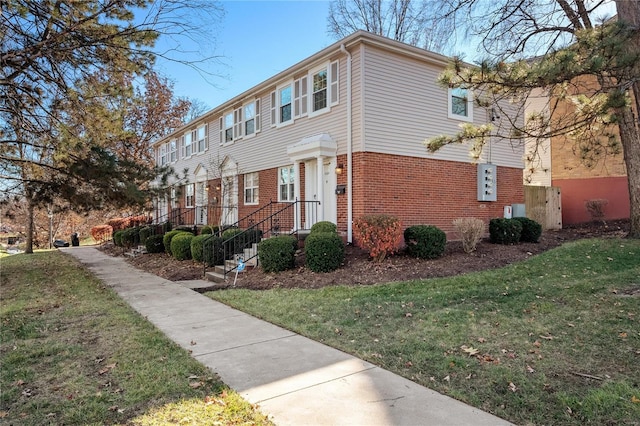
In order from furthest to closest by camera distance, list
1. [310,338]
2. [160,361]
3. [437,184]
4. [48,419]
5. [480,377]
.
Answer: [437,184], [310,338], [160,361], [480,377], [48,419]

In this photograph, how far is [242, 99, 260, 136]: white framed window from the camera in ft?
49.1

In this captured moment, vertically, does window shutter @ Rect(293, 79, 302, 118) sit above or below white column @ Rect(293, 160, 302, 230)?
above

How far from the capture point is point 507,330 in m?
4.90

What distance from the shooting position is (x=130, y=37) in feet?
25.4

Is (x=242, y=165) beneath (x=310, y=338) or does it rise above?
above

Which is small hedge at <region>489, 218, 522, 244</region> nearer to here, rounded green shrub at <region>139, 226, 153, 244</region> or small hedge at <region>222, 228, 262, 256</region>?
small hedge at <region>222, 228, 262, 256</region>

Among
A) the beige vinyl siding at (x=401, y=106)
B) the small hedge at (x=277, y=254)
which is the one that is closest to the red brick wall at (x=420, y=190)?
the beige vinyl siding at (x=401, y=106)

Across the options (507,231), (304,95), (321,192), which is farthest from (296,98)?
(507,231)

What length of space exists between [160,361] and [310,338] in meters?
1.75

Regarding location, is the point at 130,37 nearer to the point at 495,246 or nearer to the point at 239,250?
the point at 239,250

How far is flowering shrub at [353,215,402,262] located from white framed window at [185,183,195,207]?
1385cm

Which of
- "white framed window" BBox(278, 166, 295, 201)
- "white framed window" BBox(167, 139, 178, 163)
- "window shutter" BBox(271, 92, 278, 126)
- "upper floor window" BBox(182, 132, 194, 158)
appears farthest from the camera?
"white framed window" BBox(167, 139, 178, 163)

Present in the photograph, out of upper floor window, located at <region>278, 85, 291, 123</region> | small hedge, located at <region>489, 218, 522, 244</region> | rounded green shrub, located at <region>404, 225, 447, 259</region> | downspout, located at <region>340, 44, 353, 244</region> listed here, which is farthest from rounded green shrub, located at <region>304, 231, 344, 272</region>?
upper floor window, located at <region>278, 85, 291, 123</region>

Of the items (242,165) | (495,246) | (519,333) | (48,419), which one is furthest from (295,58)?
(48,419)
